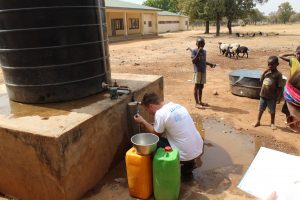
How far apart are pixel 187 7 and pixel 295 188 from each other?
104ft

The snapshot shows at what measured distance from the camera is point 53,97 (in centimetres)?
404

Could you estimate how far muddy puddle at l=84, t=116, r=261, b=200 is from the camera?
3410mm

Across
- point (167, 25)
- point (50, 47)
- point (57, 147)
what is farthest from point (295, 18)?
point (57, 147)

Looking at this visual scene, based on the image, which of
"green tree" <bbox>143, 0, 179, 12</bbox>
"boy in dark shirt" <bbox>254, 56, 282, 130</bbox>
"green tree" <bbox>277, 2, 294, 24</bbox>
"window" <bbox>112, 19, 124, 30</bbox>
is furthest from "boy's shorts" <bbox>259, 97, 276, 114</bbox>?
"green tree" <bbox>277, 2, 294, 24</bbox>

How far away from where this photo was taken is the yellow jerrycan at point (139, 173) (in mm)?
3150

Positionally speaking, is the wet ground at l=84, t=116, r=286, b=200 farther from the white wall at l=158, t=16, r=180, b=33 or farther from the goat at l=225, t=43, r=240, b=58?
the white wall at l=158, t=16, r=180, b=33

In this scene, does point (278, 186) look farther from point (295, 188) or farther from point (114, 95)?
point (114, 95)

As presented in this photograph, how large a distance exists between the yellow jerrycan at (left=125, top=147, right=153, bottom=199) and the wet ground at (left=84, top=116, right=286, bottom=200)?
0.21 m

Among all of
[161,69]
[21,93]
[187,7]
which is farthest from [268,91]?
[187,7]

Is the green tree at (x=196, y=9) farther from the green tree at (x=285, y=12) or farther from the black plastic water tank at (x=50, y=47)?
the green tree at (x=285, y=12)

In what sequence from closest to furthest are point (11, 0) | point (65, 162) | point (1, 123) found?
point (65, 162) < point (1, 123) < point (11, 0)

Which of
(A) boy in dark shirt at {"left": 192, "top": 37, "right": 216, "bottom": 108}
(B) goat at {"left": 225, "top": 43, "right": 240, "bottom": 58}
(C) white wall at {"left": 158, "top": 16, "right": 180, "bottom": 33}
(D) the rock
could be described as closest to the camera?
(D) the rock

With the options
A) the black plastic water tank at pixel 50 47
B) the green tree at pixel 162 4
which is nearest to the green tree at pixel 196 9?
the black plastic water tank at pixel 50 47

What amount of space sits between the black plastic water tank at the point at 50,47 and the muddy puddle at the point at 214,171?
1.47m
